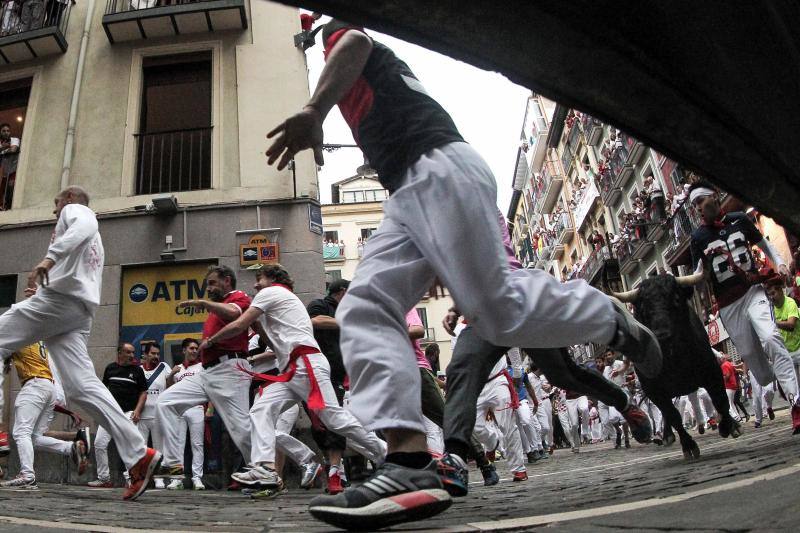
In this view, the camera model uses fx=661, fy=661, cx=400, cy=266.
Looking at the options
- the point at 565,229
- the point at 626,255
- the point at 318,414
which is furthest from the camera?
the point at 565,229

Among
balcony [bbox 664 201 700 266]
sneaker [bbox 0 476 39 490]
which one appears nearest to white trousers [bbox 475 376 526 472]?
sneaker [bbox 0 476 39 490]

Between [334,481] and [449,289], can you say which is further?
[334,481]

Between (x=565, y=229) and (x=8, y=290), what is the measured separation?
1609 inches

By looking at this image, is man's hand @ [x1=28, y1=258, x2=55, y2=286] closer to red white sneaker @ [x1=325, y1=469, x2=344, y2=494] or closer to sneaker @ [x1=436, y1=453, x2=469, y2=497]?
red white sneaker @ [x1=325, y1=469, x2=344, y2=494]

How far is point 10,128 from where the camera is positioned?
1402 cm

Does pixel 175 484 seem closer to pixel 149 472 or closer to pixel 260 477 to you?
pixel 260 477

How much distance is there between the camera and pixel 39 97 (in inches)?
525

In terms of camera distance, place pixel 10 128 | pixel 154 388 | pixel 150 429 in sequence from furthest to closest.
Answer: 1. pixel 10 128
2. pixel 154 388
3. pixel 150 429

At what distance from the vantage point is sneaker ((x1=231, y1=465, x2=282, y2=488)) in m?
5.20

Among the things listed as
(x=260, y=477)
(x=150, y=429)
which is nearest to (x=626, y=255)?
(x=150, y=429)

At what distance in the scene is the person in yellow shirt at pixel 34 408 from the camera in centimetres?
642

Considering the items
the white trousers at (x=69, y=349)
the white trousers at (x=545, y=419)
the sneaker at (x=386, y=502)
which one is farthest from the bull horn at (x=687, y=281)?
the white trousers at (x=545, y=419)

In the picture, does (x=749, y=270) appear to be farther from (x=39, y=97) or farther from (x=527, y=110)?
(x=527, y=110)

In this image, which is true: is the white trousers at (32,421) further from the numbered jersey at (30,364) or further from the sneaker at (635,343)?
the sneaker at (635,343)
